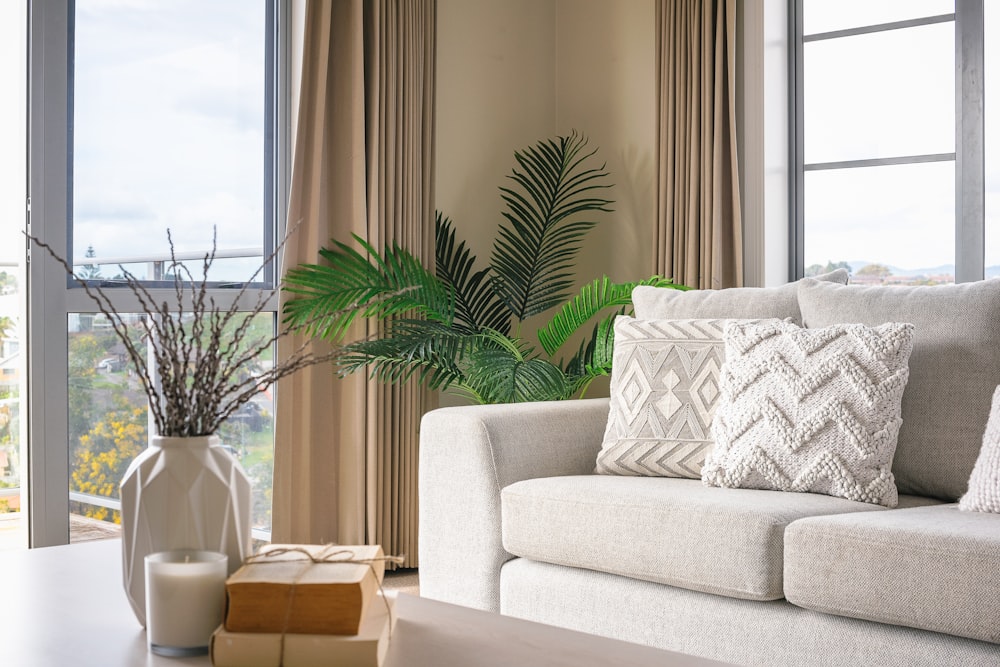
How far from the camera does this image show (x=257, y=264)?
363 centimetres

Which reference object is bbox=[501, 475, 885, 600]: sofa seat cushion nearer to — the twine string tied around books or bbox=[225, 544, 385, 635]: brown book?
the twine string tied around books

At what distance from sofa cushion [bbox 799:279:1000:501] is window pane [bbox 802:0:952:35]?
179 cm

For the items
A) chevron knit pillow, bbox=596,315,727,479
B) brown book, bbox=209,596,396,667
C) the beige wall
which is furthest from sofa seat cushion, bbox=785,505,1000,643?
the beige wall

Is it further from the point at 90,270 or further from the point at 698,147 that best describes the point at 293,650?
the point at 698,147

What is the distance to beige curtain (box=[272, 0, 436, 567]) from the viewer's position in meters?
3.53

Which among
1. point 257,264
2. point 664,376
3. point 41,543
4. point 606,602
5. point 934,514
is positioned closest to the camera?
point 934,514

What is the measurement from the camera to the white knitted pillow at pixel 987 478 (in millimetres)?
2080

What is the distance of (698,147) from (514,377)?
1.32 meters

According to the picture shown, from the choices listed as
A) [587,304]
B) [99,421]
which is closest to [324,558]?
[99,421]

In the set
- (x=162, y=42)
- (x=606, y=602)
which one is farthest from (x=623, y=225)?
(x=606, y=602)

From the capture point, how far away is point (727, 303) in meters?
2.78

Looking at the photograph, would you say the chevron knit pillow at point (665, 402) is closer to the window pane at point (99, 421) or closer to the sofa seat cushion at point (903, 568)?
the sofa seat cushion at point (903, 568)

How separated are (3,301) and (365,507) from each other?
1.37 meters

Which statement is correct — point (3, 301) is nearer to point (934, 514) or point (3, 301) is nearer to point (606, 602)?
point (606, 602)
